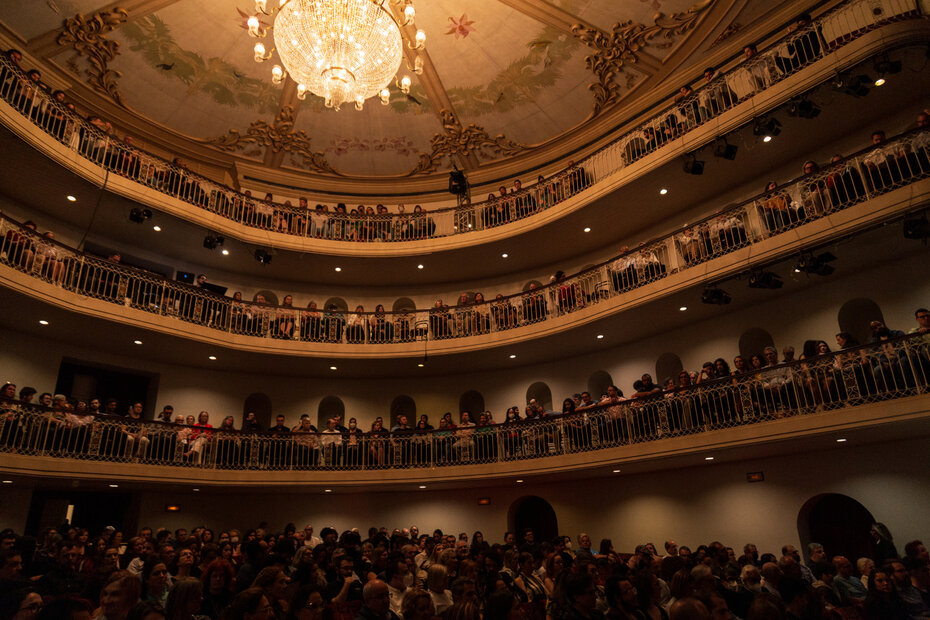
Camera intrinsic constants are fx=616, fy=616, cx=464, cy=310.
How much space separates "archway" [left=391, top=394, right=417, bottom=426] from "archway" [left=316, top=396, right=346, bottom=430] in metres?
1.46

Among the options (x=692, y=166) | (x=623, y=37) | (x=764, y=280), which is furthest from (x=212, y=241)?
(x=764, y=280)

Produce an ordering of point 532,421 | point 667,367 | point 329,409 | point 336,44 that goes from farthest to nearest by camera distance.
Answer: point 329,409 < point 667,367 < point 532,421 < point 336,44

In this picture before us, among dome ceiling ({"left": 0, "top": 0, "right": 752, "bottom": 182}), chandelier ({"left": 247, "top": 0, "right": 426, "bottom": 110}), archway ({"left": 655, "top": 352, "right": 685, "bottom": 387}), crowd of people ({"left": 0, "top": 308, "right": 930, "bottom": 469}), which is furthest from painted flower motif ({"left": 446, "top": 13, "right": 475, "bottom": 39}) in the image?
archway ({"left": 655, "top": 352, "right": 685, "bottom": 387})

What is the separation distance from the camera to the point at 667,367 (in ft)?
49.8

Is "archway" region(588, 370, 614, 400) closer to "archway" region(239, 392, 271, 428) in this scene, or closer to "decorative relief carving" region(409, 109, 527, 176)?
"decorative relief carving" region(409, 109, 527, 176)

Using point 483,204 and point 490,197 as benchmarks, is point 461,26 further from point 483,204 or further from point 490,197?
point 483,204

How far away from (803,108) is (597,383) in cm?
800

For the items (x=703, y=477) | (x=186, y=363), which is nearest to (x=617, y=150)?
(x=703, y=477)

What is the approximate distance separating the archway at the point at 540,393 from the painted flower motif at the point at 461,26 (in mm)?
9178

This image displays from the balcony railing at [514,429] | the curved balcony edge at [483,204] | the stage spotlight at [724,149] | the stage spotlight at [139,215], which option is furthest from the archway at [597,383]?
the stage spotlight at [139,215]

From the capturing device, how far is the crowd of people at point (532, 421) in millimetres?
9891

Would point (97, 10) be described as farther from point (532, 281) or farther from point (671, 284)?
point (671, 284)

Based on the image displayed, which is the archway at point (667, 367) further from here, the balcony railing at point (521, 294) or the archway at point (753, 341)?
the balcony railing at point (521, 294)

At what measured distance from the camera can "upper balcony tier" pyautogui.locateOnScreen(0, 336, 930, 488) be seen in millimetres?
9727
